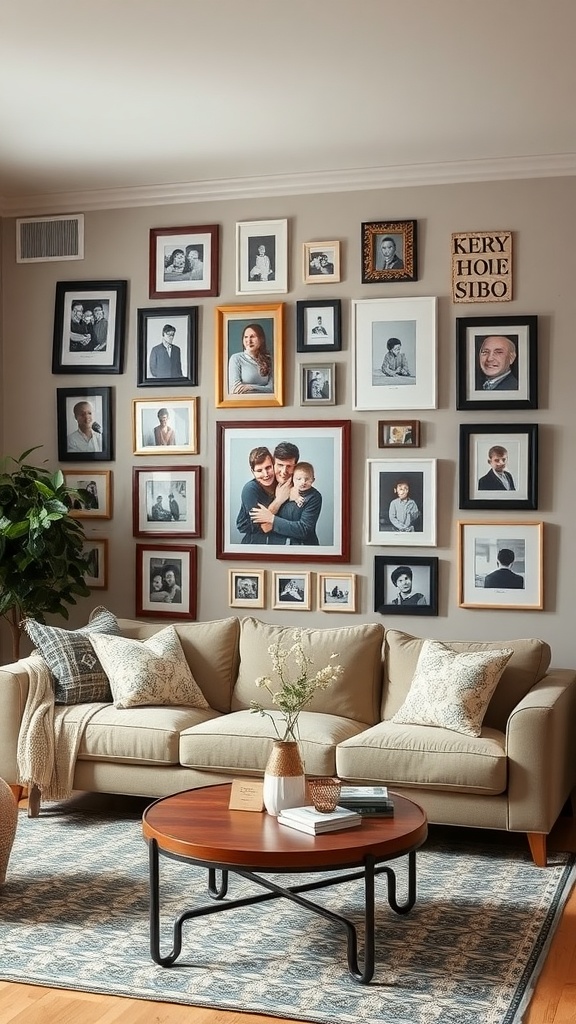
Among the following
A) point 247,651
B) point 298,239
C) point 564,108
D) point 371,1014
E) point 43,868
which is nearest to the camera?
point 371,1014

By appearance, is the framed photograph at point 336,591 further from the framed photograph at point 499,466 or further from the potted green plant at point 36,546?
the potted green plant at point 36,546

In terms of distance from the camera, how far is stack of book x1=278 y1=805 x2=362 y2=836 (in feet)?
11.0

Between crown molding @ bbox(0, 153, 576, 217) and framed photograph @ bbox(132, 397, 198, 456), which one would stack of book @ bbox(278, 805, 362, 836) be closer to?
framed photograph @ bbox(132, 397, 198, 456)

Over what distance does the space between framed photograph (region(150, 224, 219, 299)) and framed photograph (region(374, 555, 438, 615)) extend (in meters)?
1.69

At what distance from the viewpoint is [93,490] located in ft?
19.8

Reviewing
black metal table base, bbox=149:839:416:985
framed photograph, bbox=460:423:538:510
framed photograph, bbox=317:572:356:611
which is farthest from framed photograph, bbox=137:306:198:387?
black metal table base, bbox=149:839:416:985

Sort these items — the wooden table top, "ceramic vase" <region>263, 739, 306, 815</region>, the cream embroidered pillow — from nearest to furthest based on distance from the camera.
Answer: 1. the wooden table top
2. "ceramic vase" <region>263, 739, 306, 815</region>
3. the cream embroidered pillow

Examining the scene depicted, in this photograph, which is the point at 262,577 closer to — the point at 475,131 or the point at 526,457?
the point at 526,457

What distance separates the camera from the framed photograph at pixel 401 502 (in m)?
5.46

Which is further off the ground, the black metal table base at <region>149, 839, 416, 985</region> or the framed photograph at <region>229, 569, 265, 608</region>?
the framed photograph at <region>229, 569, 265, 608</region>

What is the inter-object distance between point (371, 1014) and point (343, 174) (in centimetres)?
395

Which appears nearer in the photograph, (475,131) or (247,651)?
(475,131)

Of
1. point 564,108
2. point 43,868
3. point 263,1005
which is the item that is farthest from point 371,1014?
point 564,108

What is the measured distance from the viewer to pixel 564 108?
4633 mm
